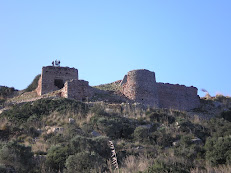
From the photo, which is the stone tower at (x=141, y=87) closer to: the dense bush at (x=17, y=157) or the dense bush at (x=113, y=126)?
the dense bush at (x=113, y=126)

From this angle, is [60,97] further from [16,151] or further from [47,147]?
[16,151]

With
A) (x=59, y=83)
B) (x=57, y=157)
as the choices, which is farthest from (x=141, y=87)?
(x=57, y=157)

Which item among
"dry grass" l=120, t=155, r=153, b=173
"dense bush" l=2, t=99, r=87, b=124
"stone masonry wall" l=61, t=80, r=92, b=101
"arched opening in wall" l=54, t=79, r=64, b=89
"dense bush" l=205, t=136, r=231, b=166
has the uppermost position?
"arched opening in wall" l=54, t=79, r=64, b=89

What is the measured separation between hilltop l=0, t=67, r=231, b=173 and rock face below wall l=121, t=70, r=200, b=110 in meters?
0.32

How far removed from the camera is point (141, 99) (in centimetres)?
3000

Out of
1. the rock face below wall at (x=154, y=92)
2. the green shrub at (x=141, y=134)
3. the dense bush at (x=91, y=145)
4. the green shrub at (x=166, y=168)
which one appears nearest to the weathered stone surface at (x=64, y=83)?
the rock face below wall at (x=154, y=92)

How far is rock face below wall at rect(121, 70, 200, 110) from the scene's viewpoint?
99.0 feet

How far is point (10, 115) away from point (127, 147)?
798 centimetres

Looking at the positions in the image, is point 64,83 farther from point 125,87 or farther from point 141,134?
point 141,134

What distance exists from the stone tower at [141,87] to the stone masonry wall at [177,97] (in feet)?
5.81

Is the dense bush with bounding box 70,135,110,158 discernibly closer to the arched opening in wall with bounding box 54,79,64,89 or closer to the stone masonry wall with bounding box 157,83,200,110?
the arched opening in wall with bounding box 54,79,64,89

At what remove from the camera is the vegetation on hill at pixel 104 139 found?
15.2 meters

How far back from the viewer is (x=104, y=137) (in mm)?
18641

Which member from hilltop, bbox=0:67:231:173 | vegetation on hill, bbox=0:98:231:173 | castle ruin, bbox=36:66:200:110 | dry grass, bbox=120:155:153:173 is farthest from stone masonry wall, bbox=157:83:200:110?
dry grass, bbox=120:155:153:173
